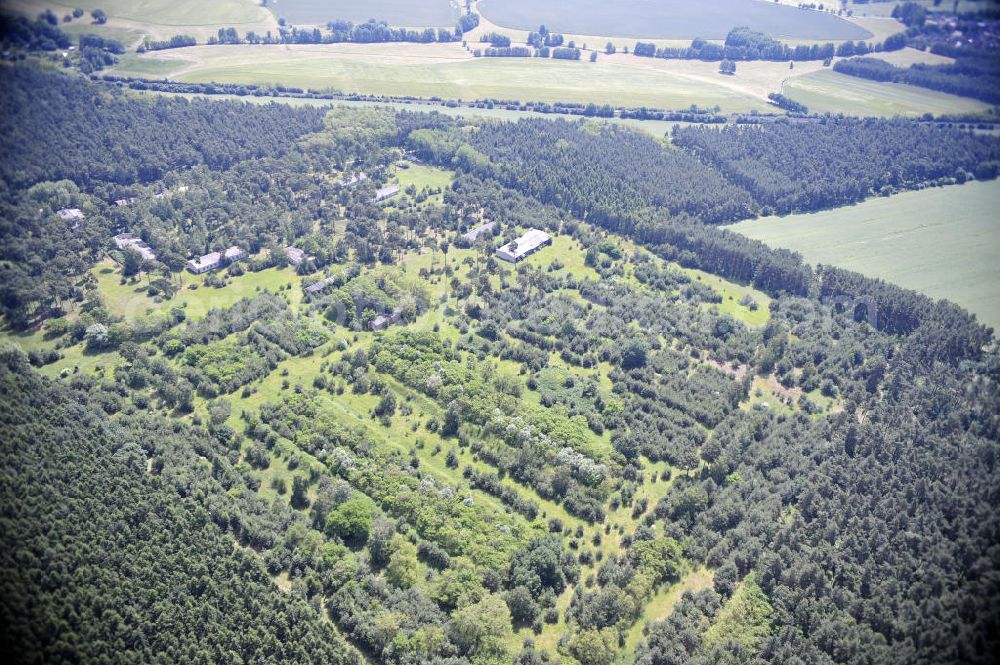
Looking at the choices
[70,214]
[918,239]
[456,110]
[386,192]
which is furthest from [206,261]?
[918,239]

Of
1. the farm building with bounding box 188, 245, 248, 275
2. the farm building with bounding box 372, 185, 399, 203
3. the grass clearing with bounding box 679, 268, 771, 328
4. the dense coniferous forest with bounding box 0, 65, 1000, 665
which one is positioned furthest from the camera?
the farm building with bounding box 372, 185, 399, 203

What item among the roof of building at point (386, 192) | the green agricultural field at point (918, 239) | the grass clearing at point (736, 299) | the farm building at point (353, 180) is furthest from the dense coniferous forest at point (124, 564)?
the green agricultural field at point (918, 239)

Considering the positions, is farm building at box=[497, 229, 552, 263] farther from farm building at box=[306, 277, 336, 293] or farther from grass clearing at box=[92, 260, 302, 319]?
grass clearing at box=[92, 260, 302, 319]

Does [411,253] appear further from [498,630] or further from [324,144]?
[498,630]

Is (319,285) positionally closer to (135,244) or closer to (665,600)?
(135,244)

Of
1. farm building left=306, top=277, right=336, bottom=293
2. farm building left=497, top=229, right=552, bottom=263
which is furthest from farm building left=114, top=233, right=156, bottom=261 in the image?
farm building left=497, top=229, right=552, bottom=263

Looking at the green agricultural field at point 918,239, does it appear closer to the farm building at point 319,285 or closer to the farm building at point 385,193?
the farm building at point 385,193

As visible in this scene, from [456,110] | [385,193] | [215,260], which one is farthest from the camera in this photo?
[456,110]
